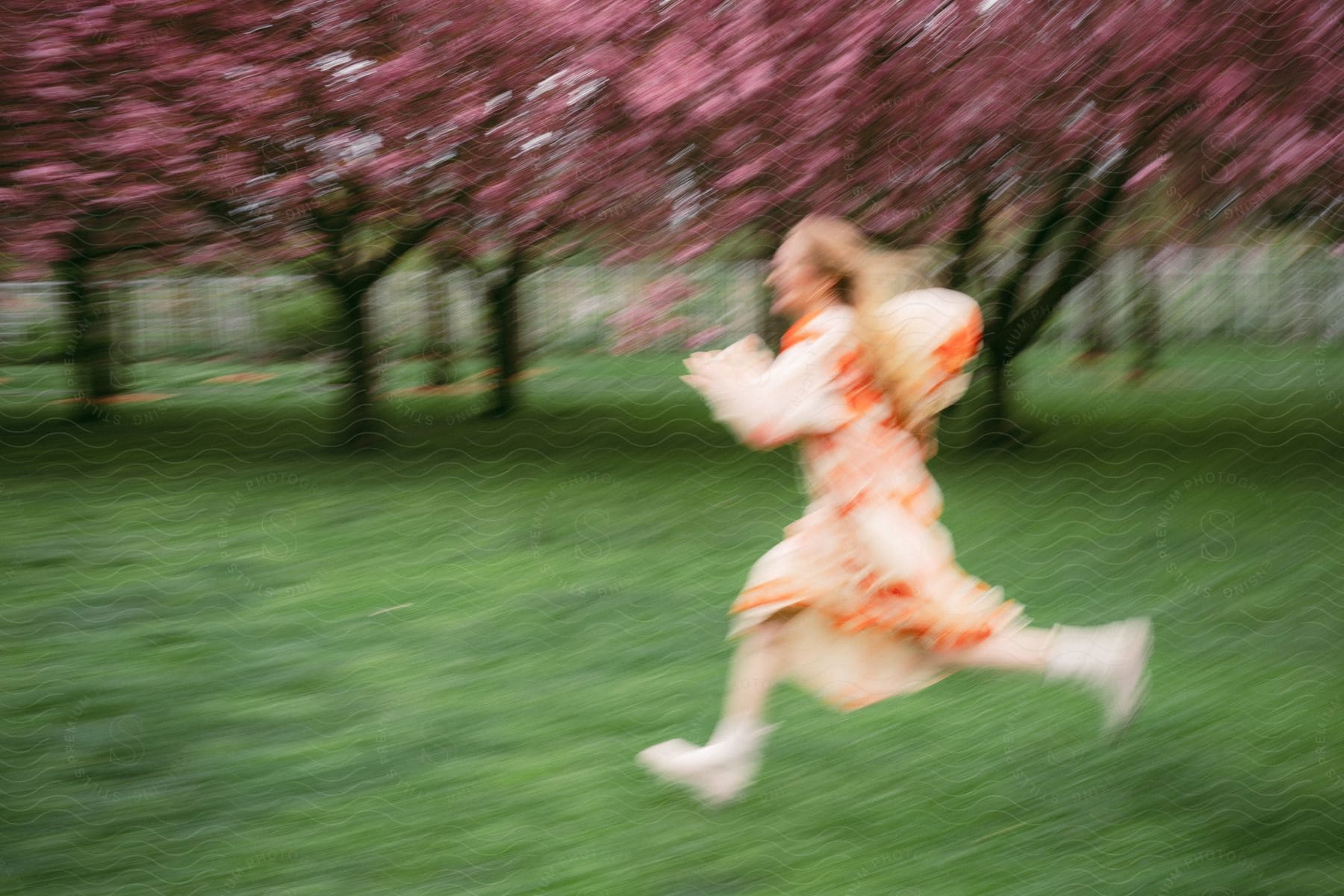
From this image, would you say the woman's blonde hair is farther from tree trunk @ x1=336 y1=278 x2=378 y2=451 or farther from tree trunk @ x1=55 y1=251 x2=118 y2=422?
tree trunk @ x1=55 y1=251 x2=118 y2=422

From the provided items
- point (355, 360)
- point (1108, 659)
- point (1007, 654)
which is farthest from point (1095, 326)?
point (1007, 654)

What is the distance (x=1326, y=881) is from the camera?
2.22 metres

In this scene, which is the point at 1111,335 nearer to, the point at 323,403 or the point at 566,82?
the point at 566,82

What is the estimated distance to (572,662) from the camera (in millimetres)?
3518

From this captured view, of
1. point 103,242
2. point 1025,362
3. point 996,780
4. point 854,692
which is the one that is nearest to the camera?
point 854,692

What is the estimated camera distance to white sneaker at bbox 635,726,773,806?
8.02 ft

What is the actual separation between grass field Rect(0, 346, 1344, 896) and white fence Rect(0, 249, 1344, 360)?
0.16 metres

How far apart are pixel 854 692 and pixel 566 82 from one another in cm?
277

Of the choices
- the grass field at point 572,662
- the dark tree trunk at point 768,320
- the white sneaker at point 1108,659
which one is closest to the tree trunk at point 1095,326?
the grass field at point 572,662

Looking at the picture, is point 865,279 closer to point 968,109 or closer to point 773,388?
point 773,388

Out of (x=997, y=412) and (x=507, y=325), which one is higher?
(x=507, y=325)

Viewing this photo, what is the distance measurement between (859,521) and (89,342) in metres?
2.90

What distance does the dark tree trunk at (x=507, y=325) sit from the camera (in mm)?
4664

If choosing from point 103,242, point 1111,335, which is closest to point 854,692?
point 103,242
